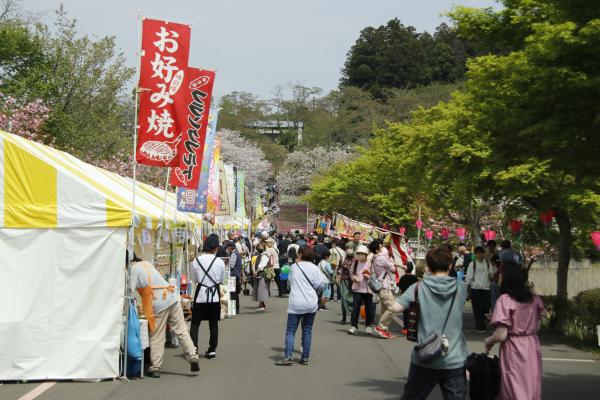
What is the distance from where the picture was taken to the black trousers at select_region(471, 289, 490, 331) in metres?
14.8

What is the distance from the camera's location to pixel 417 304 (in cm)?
591

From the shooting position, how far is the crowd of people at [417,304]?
5824mm

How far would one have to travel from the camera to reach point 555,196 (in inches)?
606

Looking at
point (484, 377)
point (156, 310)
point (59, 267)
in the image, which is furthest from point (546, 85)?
point (59, 267)

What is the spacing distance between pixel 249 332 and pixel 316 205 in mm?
43293

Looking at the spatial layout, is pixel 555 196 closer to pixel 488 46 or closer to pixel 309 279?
pixel 488 46

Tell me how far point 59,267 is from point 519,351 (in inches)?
223

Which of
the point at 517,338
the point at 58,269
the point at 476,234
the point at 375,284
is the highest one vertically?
the point at 476,234

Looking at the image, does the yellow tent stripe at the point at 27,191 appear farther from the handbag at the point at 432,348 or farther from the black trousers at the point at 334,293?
the black trousers at the point at 334,293

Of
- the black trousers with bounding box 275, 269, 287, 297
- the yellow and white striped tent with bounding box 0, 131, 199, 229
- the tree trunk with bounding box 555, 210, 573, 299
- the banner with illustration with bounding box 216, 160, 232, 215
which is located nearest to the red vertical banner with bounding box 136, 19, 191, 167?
the yellow and white striped tent with bounding box 0, 131, 199, 229

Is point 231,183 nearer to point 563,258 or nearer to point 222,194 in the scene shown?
point 222,194

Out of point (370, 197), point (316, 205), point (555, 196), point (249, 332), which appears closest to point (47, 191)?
point (249, 332)

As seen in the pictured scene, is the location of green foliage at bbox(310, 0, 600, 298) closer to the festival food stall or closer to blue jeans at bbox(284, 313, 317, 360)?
blue jeans at bbox(284, 313, 317, 360)

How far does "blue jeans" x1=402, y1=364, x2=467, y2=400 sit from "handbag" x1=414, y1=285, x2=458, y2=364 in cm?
12
